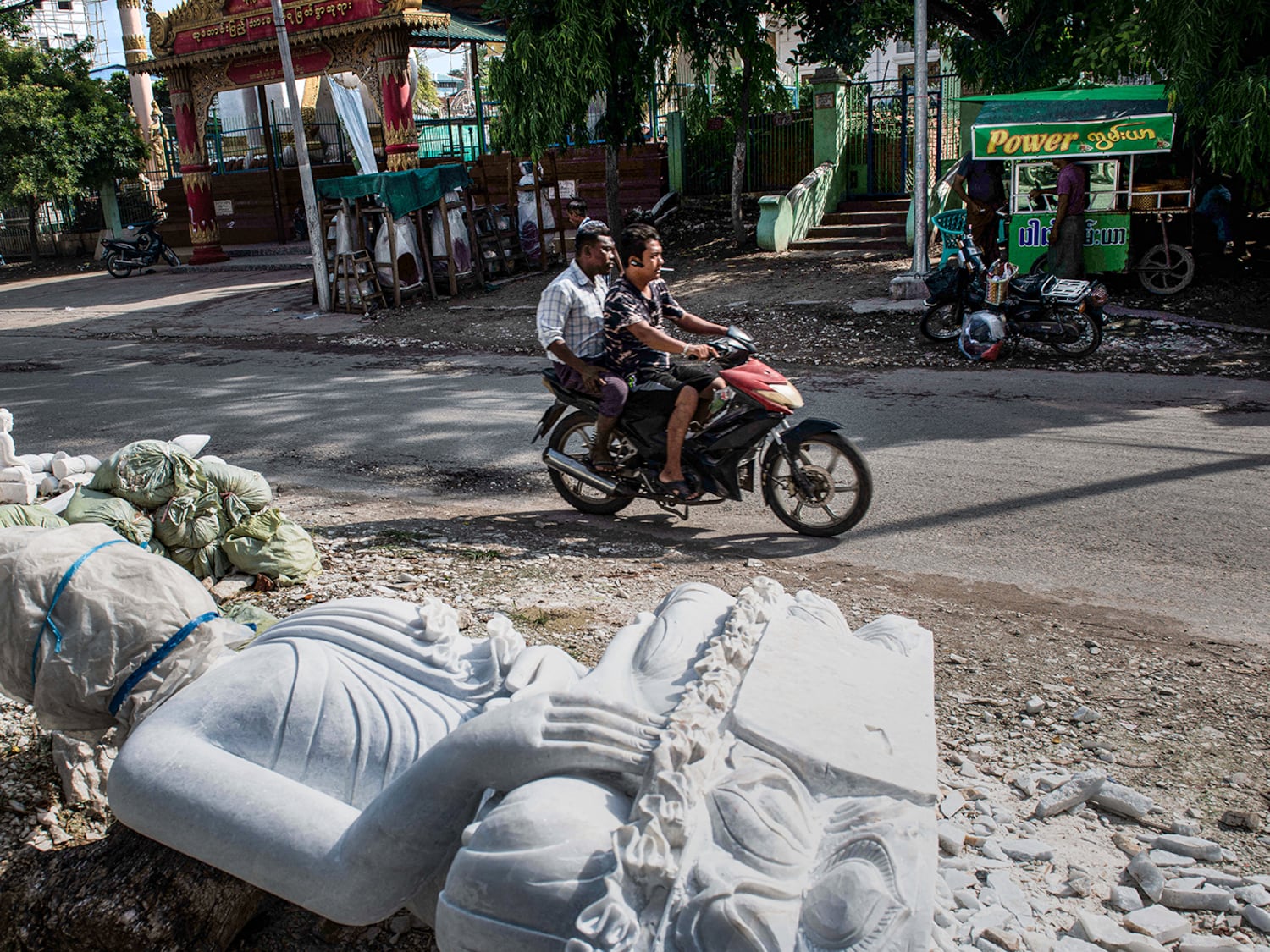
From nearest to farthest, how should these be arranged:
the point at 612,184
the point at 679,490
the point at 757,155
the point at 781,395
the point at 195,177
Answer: the point at 781,395 < the point at 679,490 < the point at 612,184 < the point at 757,155 < the point at 195,177

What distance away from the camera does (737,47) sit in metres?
17.0

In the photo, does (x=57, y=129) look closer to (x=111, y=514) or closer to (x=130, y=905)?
(x=111, y=514)

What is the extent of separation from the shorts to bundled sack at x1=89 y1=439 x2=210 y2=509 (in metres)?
2.40

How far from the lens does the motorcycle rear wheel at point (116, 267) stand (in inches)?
931

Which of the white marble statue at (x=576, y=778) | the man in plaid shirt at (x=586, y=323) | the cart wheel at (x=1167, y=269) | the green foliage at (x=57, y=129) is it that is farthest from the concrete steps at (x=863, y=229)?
Result: the green foliage at (x=57, y=129)

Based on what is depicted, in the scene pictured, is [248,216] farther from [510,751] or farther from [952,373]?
[510,751]

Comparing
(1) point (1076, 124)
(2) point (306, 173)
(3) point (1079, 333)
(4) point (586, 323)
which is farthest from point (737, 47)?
(4) point (586, 323)

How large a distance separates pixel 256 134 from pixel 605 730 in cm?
2897

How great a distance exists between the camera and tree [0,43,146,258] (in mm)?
24266

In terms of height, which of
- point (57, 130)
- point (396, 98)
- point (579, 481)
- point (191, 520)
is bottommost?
point (579, 481)

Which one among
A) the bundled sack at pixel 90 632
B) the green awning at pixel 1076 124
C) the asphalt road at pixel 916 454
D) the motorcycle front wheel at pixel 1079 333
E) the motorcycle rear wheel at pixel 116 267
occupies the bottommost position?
the asphalt road at pixel 916 454

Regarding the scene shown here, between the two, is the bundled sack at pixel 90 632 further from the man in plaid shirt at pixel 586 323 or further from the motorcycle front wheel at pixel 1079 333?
the motorcycle front wheel at pixel 1079 333

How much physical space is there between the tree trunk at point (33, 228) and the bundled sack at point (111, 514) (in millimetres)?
26793

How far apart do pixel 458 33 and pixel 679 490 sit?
725 inches
